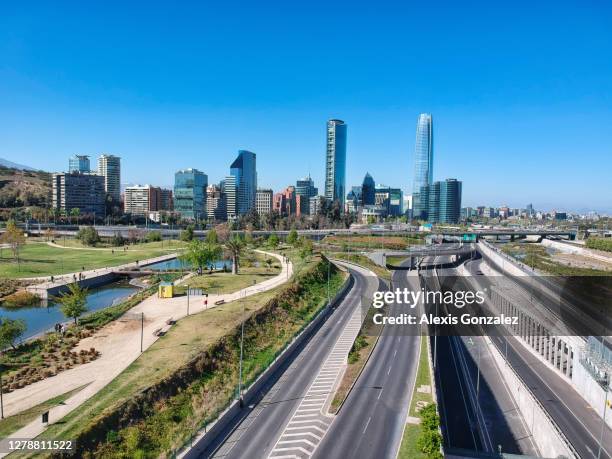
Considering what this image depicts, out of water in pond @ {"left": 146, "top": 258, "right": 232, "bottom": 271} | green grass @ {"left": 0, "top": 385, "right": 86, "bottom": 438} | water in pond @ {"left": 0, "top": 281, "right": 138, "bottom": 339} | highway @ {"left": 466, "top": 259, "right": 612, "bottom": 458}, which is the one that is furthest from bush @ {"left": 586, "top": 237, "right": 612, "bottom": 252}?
green grass @ {"left": 0, "top": 385, "right": 86, "bottom": 438}

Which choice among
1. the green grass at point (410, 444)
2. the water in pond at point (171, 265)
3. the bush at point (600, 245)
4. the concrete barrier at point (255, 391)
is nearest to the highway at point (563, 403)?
the green grass at point (410, 444)

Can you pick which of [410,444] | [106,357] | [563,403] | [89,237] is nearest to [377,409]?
[410,444]

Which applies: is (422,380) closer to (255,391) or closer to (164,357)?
(255,391)

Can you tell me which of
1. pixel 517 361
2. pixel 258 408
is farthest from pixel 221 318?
pixel 517 361

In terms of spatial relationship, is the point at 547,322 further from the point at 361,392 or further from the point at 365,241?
the point at 365,241

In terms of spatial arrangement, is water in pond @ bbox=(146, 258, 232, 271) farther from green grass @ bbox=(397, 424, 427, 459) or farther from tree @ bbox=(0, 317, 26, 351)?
green grass @ bbox=(397, 424, 427, 459)
